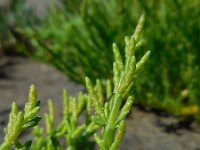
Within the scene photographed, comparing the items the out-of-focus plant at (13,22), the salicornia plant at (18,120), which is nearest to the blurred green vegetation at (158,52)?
the salicornia plant at (18,120)

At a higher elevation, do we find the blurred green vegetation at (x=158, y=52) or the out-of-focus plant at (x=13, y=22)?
the out-of-focus plant at (x=13, y=22)

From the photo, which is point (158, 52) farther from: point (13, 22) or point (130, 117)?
point (13, 22)

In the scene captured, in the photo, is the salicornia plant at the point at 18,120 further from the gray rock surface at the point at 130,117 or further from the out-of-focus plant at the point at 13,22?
the out-of-focus plant at the point at 13,22

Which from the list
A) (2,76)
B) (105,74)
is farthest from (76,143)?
(2,76)

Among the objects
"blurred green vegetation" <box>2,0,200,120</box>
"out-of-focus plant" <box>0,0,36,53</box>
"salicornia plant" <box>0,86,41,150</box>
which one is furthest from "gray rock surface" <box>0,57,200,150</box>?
"salicornia plant" <box>0,86,41,150</box>

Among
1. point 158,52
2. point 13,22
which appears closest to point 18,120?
point 158,52

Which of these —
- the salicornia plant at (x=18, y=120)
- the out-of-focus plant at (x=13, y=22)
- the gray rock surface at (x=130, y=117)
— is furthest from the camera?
the out-of-focus plant at (x=13, y=22)

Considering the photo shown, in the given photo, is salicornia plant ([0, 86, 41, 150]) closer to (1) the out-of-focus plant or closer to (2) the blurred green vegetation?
(2) the blurred green vegetation

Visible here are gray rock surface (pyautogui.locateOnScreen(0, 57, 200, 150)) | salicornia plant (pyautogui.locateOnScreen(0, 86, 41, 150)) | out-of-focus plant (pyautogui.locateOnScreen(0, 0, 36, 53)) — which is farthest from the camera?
out-of-focus plant (pyautogui.locateOnScreen(0, 0, 36, 53))

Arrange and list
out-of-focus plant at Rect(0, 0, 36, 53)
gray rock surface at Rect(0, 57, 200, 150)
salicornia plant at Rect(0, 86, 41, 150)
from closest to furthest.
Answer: salicornia plant at Rect(0, 86, 41, 150), gray rock surface at Rect(0, 57, 200, 150), out-of-focus plant at Rect(0, 0, 36, 53)

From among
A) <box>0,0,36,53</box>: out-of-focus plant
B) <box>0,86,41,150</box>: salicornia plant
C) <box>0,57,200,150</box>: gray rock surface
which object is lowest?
<box>0,86,41,150</box>: salicornia plant
